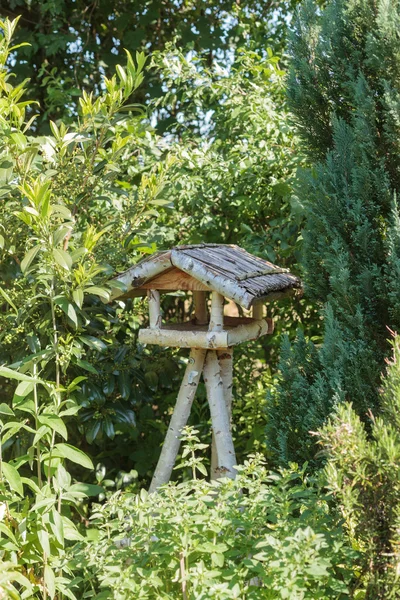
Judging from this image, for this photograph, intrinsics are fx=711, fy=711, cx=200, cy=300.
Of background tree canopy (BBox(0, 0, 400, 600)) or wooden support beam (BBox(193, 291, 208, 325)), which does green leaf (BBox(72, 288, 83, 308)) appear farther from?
wooden support beam (BBox(193, 291, 208, 325))

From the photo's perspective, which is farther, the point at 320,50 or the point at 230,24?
the point at 230,24

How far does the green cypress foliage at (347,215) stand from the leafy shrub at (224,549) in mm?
535

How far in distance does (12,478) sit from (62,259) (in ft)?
2.77

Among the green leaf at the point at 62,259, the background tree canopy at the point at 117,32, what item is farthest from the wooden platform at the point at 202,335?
the background tree canopy at the point at 117,32

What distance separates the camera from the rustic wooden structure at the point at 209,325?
2.91 metres

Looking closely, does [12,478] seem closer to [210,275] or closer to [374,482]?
[210,275]

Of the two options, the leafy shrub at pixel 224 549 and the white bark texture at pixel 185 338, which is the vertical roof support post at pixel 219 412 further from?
the leafy shrub at pixel 224 549

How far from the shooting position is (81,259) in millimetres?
2949

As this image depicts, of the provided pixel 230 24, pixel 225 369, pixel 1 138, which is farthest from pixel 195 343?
pixel 230 24

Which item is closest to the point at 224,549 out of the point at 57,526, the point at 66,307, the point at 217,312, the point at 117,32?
the point at 57,526

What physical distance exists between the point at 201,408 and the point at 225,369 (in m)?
1.22

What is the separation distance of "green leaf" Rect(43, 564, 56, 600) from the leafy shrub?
Answer: 168 mm

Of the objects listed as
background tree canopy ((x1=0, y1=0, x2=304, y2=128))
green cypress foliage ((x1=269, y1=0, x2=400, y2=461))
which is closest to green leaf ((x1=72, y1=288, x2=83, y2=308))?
green cypress foliage ((x1=269, y1=0, x2=400, y2=461))

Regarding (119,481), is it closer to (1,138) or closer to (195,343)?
(195,343)
